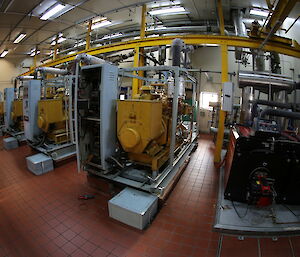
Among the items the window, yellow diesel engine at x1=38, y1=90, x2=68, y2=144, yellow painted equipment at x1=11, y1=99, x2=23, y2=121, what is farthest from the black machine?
yellow painted equipment at x1=11, y1=99, x2=23, y2=121

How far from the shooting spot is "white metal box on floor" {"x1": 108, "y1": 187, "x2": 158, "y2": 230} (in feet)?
7.29

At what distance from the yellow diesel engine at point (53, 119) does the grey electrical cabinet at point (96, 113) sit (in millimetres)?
2011

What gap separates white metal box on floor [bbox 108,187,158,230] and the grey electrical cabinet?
0.73m

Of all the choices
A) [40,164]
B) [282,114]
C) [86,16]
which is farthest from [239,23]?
[40,164]

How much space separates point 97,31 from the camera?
283 inches

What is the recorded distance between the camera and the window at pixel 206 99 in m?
8.66

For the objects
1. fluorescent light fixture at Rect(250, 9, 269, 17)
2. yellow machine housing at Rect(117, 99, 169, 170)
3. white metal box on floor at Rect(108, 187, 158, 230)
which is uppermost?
fluorescent light fixture at Rect(250, 9, 269, 17)

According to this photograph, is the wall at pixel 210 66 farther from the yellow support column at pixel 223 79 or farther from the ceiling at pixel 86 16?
the yellow support column at pixel 223 79

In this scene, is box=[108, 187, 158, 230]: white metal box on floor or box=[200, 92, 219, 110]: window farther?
box=[200, 92, 219, 110]: window

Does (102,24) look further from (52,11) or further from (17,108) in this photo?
(17,108)

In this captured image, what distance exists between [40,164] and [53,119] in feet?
4.43

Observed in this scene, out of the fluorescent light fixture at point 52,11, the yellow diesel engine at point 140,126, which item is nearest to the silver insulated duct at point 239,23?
the yellow diesel engine at point 140,126

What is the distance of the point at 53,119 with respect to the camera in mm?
4492

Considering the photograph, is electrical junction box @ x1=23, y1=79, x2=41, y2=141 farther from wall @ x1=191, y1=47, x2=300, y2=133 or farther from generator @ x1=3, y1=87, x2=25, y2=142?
wall @ x1=191, y1=47, x2=300, y2=133
